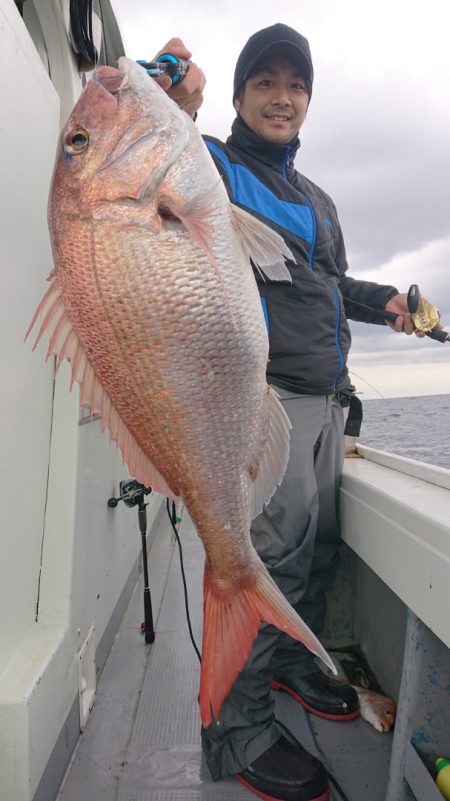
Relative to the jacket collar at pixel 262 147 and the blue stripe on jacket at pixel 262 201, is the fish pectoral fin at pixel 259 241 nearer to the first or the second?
the blue stripe on jacket at pixel 262 201

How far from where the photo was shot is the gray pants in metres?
2.02

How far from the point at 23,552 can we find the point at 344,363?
1584mm

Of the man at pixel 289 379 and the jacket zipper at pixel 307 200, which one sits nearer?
the man at pixel 289 379

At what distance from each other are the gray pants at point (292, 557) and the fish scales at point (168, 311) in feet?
2.19

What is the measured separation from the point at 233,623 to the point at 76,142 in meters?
1.40

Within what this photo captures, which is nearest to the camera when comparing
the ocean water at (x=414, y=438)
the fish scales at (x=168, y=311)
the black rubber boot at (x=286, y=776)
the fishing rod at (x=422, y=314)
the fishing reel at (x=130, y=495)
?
the fish scales at (x=168, y=311)

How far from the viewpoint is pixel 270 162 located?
93.8 inches

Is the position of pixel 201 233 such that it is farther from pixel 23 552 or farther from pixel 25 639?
pixel 25 639

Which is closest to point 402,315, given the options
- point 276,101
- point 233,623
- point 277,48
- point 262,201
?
point 262,201

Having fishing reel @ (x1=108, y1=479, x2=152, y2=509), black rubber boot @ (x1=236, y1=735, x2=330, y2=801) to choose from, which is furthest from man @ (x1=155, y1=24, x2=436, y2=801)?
fishing reel @ (x1=108, y1=479, x2=152, y2=509)

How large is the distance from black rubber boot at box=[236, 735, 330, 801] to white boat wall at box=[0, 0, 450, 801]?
13 centimetres

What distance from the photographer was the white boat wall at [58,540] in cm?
158

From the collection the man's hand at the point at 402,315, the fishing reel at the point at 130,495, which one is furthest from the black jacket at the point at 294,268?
the fishing reel at the point at 130,495

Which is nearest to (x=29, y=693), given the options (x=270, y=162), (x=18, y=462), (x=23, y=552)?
(x=23, y=552)
